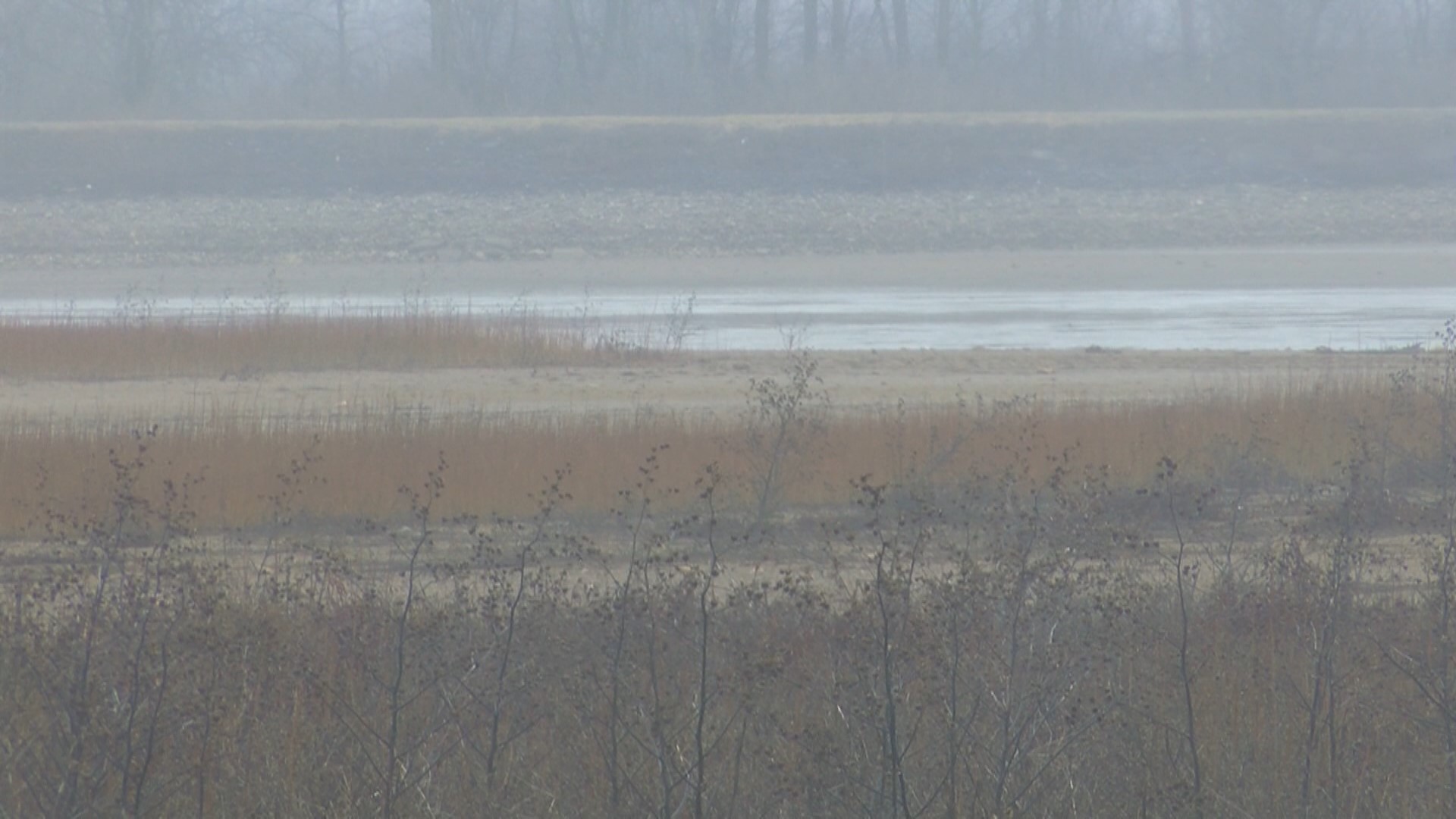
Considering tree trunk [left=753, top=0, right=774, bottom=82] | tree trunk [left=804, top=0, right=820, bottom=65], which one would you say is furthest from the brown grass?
tree trunk [left=804, top=0, right=820, bottom=65]

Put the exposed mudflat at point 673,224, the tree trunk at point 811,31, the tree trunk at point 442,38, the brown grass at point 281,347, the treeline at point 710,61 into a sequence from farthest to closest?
the tree trunk at point 811,31 < the tree trunk at point 442,38 < the treeline at point 710,61 < the exposed mudflat at point 673,224 < the brown grass at point 281,347

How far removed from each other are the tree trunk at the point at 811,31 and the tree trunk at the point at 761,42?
118 cm

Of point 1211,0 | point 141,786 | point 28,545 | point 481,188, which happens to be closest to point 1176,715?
point 141,786

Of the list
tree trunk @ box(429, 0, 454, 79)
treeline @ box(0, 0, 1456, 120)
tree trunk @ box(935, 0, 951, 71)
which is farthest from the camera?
tree trunk @ box(935, 0, 951, 71)

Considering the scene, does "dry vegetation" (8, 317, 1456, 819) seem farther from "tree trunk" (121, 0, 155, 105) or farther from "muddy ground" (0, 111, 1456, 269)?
"tree trunk" (121, 0, 155, 105)

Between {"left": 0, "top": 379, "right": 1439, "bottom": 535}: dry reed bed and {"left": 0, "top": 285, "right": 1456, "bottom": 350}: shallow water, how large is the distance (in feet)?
24.8

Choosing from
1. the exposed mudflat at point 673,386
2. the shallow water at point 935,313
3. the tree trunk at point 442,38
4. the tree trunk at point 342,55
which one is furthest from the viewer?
the tree trunk at point 442,38

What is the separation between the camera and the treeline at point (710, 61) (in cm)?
4478

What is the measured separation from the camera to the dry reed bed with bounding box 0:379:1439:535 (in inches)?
413

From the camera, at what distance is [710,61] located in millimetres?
47719

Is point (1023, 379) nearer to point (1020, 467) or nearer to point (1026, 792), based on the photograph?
point (1020, 467)

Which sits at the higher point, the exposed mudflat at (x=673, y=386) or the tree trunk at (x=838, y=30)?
the tree trunk at (x=838, y=30)

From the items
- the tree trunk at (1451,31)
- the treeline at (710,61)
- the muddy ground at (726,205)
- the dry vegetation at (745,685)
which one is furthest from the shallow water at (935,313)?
the tree trunk at (1451,31)

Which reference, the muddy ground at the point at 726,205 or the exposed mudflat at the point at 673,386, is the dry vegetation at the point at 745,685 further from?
the muddy ground at the point at 726,205
